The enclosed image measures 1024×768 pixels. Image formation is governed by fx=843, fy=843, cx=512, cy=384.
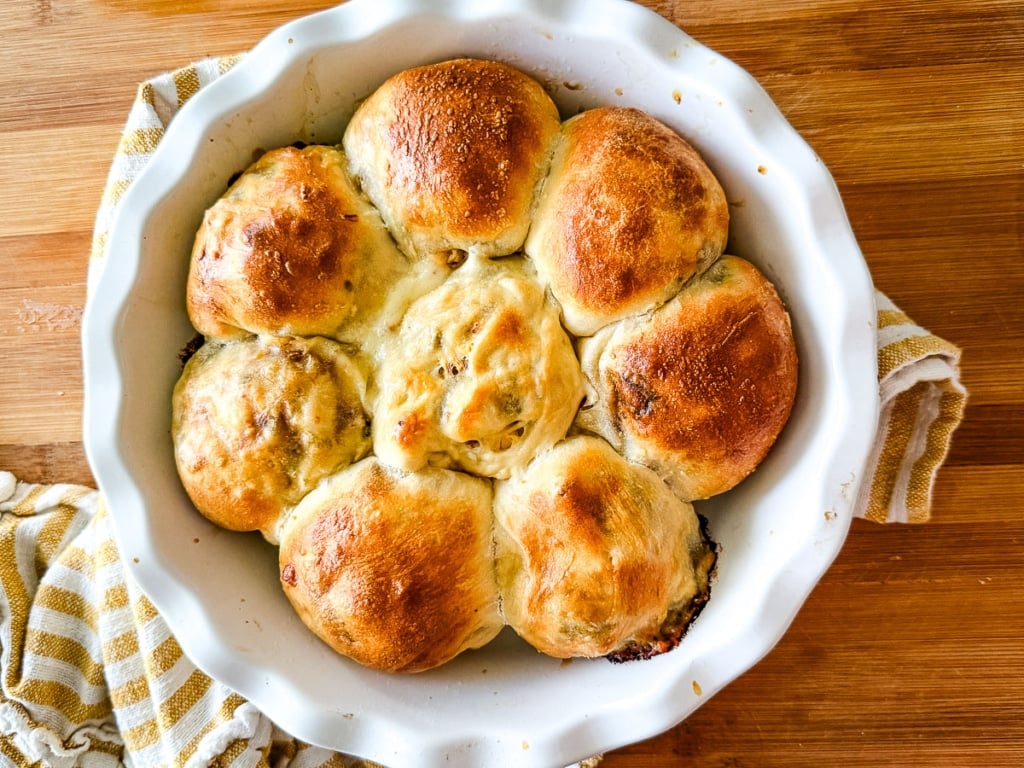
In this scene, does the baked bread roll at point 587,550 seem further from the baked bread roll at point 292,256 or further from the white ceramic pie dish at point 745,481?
the baked bread roll at point 292,256

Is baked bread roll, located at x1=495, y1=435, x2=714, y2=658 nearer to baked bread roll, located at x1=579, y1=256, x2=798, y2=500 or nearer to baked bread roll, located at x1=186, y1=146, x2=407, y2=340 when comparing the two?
baked bread roll, located at x1=579, y1=256, x2=798, y2=500

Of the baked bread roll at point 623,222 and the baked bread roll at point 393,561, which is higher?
the baked bread roll at point 623,222

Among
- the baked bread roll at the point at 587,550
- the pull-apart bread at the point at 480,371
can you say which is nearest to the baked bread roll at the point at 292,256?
the pull-apart bread at the point at 480,371

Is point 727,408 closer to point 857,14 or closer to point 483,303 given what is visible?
point 483,303

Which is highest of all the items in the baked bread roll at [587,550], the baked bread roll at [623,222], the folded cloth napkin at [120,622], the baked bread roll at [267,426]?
the baked bread roll at [623,222]

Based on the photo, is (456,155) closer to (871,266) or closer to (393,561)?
(393,561)

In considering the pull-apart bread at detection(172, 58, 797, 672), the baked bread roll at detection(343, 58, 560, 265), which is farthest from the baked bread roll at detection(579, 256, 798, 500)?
the baked bread roll at detection(343, 58, 560, 265)
